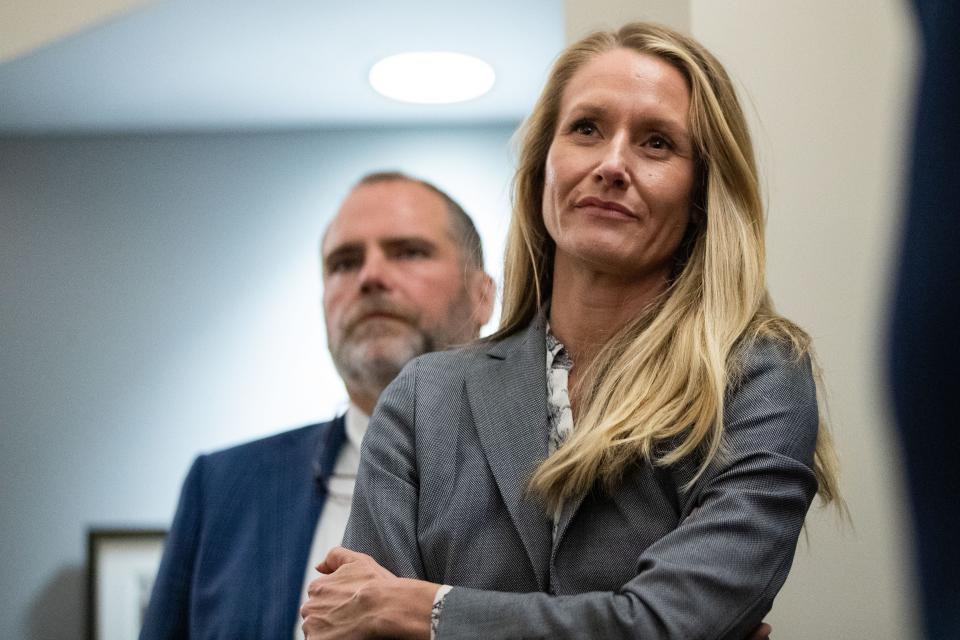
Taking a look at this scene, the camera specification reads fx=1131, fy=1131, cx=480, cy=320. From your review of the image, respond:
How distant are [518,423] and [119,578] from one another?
8.80ft

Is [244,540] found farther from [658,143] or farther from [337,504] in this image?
[658,143]

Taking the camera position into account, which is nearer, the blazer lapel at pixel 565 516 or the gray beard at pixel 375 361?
the blazer lapel at pixel 565 516

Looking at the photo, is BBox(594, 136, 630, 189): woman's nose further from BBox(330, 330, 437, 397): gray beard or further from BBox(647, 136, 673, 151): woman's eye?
BBox(330, 330, 437, 397): gray beard

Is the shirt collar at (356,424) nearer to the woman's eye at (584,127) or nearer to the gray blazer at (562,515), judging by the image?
the gray blazer at (562,515)

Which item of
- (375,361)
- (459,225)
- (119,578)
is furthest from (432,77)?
(119,578)

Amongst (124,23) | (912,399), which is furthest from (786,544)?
(124,23)

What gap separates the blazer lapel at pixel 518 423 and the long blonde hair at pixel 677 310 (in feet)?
0.10

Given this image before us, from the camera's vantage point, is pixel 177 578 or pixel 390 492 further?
pixel 177 578

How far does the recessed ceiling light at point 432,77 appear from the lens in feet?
10.9

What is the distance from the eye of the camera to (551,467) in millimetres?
1295

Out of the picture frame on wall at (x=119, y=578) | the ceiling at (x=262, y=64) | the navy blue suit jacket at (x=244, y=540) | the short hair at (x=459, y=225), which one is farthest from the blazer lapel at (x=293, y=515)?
the picture frame on wall at (x=119, y=578)

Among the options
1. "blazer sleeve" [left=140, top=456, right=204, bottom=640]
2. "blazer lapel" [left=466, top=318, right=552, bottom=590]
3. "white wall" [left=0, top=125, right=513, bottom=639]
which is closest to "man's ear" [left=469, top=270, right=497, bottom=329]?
"blazer sleeve" [left=140, top=456, right=204, bottom=640]

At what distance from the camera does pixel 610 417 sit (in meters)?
1.31

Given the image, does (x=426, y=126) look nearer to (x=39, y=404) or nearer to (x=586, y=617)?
(x=39, y=404)
